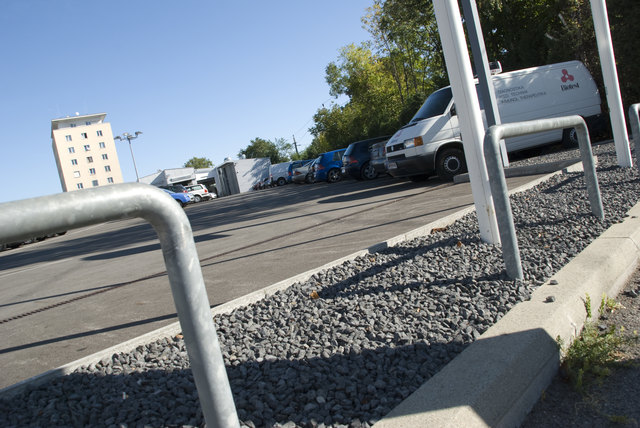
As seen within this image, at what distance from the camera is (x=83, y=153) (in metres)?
90.6

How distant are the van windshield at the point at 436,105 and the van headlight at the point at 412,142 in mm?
668

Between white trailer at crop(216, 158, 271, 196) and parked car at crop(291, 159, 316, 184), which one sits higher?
white trailer at crop(216, 158, 271, 196)

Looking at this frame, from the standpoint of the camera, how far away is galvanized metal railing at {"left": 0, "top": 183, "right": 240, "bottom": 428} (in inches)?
43.4

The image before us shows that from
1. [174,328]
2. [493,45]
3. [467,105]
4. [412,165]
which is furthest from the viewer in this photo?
[493,45]

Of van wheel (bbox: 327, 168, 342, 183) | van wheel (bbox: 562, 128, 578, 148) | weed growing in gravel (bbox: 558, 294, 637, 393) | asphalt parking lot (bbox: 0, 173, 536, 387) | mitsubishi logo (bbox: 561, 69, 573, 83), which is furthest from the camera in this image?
van wheel (bbox: 327, 168, 342, 183)

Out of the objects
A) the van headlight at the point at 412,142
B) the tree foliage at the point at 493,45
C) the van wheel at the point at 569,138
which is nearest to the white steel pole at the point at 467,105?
the van headlight at the point at 412,142

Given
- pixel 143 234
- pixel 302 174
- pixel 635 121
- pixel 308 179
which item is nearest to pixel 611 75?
pixel 635 121

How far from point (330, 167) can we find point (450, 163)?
1442 centimetres

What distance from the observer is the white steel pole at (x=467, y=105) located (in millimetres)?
3973

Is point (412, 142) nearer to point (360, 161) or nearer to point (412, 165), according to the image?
point (412, 165)

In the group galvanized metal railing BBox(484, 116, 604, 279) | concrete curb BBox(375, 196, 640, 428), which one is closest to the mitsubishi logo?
galvanized metal railing BBox(484, 116, 604, 279)

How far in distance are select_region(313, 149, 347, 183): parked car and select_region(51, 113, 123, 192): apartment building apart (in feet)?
246

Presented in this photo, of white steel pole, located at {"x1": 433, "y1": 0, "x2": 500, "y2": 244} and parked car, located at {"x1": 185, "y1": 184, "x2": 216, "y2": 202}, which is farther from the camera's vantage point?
parked car, located at {"x1": 185, "y1": 184, "x2": 216, "y2": 202}

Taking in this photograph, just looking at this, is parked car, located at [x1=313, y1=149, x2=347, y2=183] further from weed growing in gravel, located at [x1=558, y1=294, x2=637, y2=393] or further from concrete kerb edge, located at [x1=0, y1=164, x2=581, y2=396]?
weed growing in gravel, located at [x1=558, y1=294, x2=637, y2=393]
